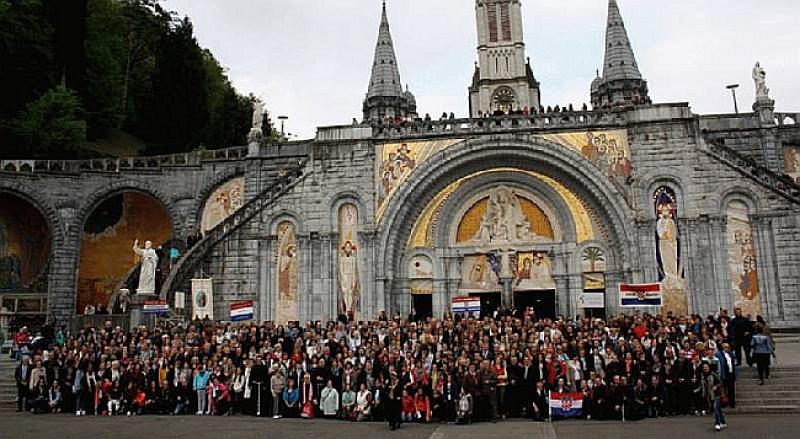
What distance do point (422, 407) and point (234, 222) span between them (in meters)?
15.6

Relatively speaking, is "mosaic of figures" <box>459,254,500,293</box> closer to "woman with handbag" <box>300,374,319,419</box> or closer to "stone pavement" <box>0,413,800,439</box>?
"woman with handbag" <box>300,374,319,419</box>

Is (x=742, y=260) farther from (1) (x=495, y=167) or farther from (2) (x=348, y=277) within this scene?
(2) (x=348, y=277)

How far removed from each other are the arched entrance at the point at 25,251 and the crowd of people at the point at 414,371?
50.0 feet

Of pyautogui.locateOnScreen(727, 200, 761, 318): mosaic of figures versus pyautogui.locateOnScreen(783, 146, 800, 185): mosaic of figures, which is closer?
pyautogui.locateOnScreen(727, 200, 761, 318): mosaic of figures

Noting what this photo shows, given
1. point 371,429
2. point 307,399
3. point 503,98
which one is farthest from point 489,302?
point 503,98

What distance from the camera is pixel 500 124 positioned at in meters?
27.3

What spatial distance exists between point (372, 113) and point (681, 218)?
1038 inches

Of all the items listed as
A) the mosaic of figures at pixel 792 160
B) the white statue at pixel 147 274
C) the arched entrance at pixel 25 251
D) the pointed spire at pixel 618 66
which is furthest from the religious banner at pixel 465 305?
the pointed spire at pixel 618 66

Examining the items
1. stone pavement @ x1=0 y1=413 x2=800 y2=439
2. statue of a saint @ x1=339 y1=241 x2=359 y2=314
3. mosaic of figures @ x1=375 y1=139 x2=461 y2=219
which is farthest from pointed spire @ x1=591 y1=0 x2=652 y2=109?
stone pavement @ x1=0 y1=413 x2=800 y2=439

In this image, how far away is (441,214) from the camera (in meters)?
28.0

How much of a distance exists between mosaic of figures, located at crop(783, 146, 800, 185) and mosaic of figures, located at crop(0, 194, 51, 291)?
33128 mm

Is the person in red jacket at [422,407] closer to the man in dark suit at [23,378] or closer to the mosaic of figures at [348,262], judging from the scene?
the man in dark suit at [23,378]

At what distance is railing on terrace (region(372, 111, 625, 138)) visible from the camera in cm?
2666

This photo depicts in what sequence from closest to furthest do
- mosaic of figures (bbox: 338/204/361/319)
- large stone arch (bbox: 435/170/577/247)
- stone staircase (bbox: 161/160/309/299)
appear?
stone staircase (bbox: 161/160/309/299) → mosaic of figures (bbox: 338/204/361/319) → large stone arch (bbox: 435/170/577/247)
